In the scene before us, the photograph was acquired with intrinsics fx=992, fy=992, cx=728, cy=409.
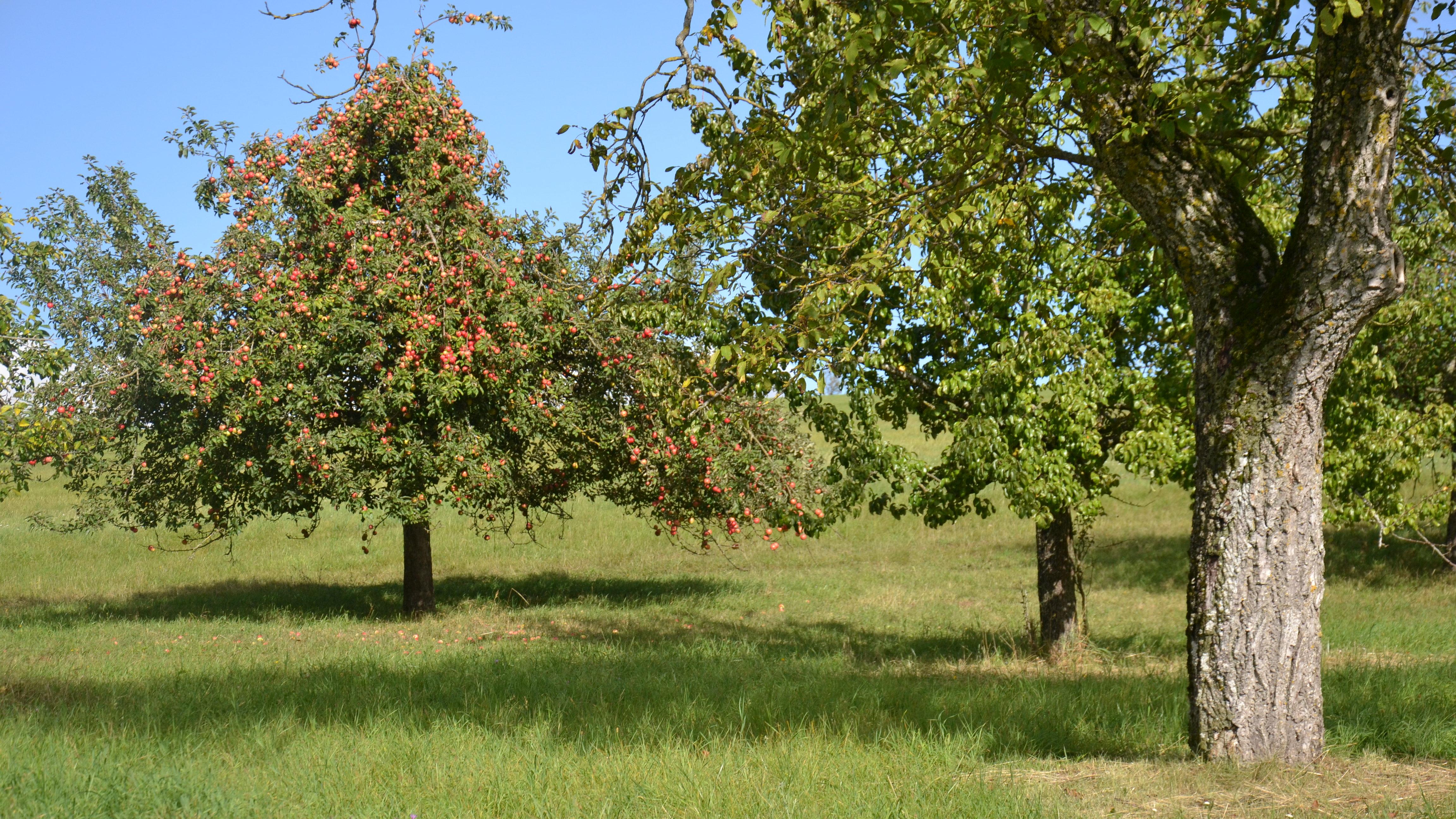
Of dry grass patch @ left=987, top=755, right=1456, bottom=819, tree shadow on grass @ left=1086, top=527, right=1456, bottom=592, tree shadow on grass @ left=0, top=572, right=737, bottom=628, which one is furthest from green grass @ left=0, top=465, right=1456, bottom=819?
tree shadow on grass @ left=1086, top=527, right=1456, bottom=592

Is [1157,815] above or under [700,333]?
under

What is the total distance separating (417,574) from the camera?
57.7 feet

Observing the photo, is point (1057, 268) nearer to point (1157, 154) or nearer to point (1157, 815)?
point (1157, 154)

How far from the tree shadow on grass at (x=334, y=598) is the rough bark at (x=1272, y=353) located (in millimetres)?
14088

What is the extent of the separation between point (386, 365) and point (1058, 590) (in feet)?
32.6

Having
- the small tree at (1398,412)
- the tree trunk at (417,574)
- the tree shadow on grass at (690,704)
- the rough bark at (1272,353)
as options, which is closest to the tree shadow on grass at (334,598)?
the tree trunk at (417,574)

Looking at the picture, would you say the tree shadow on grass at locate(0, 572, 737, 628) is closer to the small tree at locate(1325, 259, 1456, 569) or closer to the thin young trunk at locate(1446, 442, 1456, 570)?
the small tree at locate(1325, 259, 1456, 569)

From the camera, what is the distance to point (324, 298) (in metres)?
13.4

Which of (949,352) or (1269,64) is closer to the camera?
(1269,64)

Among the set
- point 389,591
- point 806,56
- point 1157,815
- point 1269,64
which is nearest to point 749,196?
point 806,56

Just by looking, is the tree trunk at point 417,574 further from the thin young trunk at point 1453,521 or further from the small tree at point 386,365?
the thin young trunk at point 1453,521

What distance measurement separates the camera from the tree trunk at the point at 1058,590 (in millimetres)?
13250

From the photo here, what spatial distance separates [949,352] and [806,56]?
21.8 feet

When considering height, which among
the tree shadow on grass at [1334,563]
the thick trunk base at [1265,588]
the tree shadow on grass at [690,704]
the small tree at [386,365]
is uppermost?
the small tree at [386,365]
